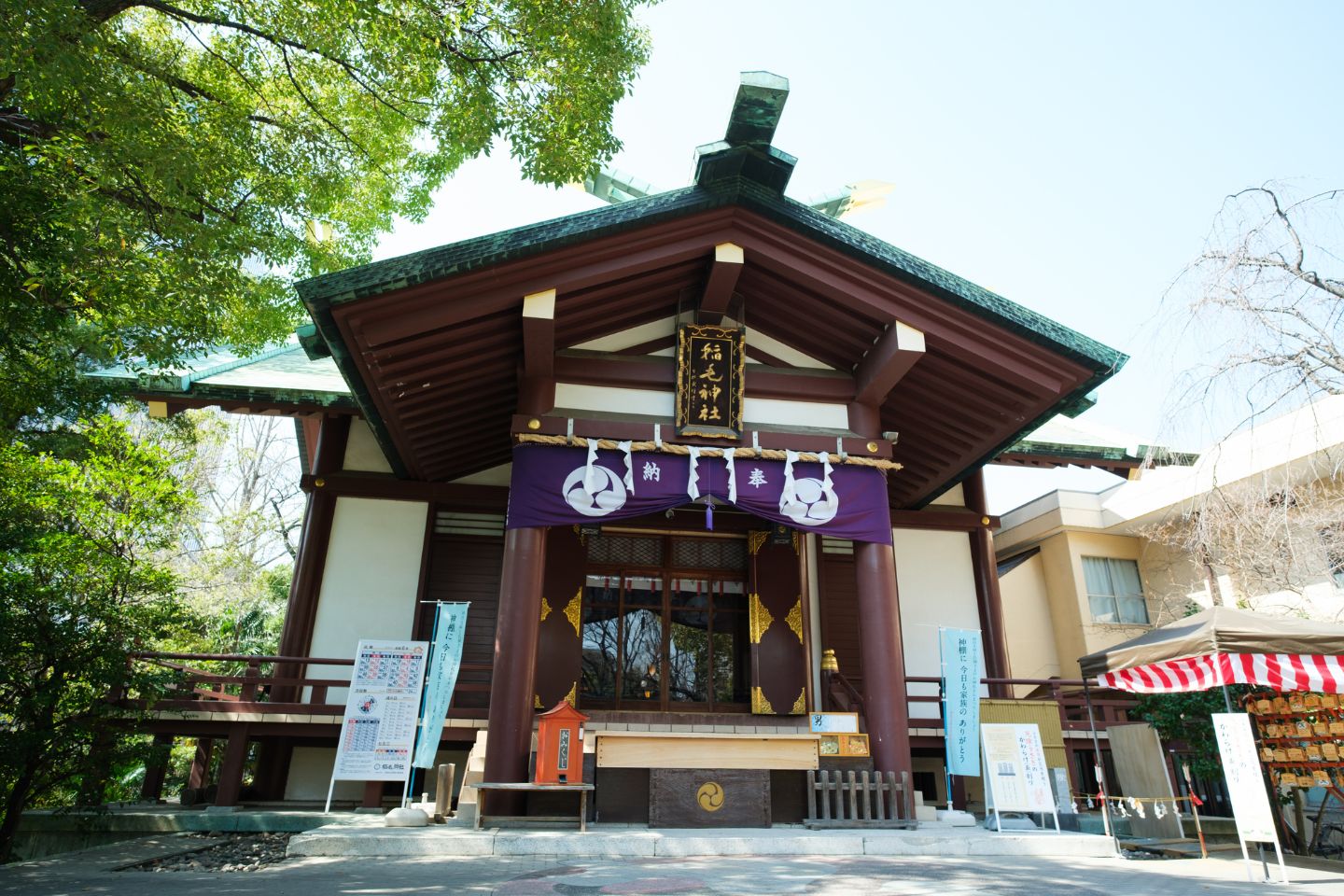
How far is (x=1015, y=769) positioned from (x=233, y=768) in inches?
310

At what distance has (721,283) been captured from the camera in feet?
29.3

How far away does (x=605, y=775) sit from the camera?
286 inches

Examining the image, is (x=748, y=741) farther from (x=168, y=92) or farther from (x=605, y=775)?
(x=168, y=92)

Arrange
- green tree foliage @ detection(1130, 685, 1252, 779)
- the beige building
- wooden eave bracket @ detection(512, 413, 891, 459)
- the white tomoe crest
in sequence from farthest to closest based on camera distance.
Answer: the beige building < green tree foliage @ detection(1130, 685, 1252, 779) < wooden eave bracket @ detection(512, 413, 891, 459) < the white tomoe crest

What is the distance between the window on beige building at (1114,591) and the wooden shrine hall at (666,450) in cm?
537

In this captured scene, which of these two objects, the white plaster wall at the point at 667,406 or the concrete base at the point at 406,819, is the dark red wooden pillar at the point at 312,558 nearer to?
the concrete base at the point at 406,819

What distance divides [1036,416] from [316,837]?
8.17 m

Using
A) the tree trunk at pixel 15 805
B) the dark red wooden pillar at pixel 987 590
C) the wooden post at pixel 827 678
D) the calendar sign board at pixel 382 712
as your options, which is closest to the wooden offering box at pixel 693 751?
the calendar sign board at pixel 382 712

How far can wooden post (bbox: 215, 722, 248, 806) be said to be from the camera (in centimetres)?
819

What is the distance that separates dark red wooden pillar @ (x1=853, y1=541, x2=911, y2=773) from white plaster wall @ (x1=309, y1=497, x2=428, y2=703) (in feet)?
18.4

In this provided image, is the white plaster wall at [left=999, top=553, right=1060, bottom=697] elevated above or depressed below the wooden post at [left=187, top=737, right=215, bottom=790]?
above

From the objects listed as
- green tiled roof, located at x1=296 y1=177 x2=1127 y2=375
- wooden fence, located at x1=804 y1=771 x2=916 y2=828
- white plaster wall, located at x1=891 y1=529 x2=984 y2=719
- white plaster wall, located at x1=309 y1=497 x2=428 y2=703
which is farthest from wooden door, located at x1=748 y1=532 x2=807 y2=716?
white plaster wall, located at x1=309 y1=497 x2=428 y2=703

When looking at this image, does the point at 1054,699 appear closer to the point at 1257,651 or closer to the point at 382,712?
the point at 1257,651

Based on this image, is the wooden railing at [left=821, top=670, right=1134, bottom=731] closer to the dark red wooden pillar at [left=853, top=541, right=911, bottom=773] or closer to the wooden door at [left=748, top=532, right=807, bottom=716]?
the wooden door at [left=748, top=532, right=807, bottom=716]
